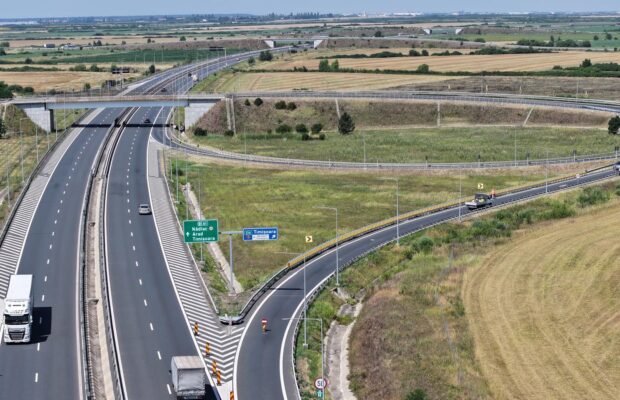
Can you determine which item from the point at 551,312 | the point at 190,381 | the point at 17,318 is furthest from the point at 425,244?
the point at 190,381

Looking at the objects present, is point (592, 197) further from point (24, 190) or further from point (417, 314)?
point (24, 190)

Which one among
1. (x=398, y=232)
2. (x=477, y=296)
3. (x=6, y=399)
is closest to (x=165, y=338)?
(x=6, y=399)

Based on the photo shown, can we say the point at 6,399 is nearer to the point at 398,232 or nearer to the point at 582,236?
the point at 398,232

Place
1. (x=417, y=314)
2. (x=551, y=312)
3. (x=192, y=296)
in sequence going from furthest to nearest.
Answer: (x=192, y=296) < (x=551, y=312) < (x=417, y=314)

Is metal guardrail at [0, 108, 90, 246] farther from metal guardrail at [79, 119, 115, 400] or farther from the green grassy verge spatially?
the green grassy verge

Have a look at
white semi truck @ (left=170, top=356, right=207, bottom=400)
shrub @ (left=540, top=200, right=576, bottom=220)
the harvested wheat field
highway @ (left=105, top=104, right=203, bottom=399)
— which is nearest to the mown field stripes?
highway @ (left=105, top=104, right=203, bottom=399)

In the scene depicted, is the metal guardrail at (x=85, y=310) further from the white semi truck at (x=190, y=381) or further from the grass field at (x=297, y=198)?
the grass field at (x=297, y=198)

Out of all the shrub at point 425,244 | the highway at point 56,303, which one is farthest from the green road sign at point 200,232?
the shrub at point 425,244

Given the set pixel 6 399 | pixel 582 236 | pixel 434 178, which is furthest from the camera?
pixel 434 178
